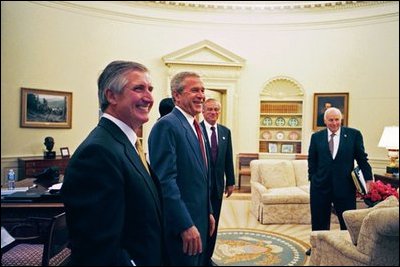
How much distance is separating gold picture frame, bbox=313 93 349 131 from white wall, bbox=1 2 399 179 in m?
0.11

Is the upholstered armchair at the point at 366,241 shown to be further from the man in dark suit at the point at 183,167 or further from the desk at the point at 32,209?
the desk at the point at 32,209

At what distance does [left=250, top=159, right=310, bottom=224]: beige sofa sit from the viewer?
4.51 metres

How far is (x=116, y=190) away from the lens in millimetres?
956

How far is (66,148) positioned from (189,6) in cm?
385

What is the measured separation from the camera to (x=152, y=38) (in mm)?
7043

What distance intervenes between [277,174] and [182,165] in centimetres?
361

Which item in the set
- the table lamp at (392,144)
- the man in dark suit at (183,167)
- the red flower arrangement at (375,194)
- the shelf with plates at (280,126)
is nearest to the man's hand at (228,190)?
the red flower arrangement at (375,194)

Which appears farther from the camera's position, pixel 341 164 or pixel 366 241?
pixel 341 164

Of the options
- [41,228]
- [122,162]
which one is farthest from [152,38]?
[122,162]

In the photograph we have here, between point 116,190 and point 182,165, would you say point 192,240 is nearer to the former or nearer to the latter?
point 182,165

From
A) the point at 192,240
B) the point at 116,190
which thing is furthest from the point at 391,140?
the point at 116,190

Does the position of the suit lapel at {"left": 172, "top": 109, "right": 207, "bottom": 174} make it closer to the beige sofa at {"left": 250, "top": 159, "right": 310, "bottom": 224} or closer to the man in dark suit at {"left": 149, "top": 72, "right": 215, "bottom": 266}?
the man in dark suit at {"left": 149, "top": 72, "right": 215, "bottom": 266}

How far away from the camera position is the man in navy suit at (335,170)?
2.80 meters


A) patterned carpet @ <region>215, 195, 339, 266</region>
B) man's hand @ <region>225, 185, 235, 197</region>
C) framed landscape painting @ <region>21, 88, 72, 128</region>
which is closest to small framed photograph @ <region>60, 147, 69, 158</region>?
framed landscape painting @ <region>21, 88, 72, 128</region>
